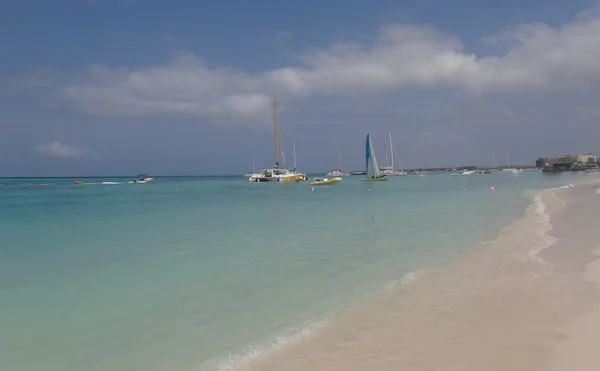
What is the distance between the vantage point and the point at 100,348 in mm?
6781

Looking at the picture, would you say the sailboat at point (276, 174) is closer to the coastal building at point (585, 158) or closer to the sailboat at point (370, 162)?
the sailboat at point (370, 162)

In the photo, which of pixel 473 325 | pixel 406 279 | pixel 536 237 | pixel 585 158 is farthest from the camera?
pixel 585 158

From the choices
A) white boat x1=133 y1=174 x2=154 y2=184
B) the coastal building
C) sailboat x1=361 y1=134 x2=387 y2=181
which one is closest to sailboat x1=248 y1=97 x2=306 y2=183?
sailboat x1=361 y1=134 x2=387 y2=181

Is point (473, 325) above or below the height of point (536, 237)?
above

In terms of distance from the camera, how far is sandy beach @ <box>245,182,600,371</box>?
5738 mm

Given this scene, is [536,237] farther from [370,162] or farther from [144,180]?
[144,180]

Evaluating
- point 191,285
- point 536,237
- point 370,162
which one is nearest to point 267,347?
point 191,285

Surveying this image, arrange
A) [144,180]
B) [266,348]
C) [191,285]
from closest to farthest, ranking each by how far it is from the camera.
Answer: [266,348]
[191,285]
[144,180]

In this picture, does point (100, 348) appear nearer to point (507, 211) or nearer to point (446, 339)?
point (446, 339)

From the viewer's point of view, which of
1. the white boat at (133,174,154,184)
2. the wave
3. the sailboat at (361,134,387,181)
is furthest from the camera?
the white boat at (133,174,154,184)

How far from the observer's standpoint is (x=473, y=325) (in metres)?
6.97

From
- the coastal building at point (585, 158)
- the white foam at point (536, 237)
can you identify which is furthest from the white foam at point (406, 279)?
the coastal building at point (585, 158)

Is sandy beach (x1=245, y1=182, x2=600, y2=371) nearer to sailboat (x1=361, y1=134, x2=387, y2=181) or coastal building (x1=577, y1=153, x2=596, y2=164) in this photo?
sailboat (x1=361, y1=134, x2=387, y2=181)

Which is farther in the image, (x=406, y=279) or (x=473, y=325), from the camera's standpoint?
(x=406, y=279)
